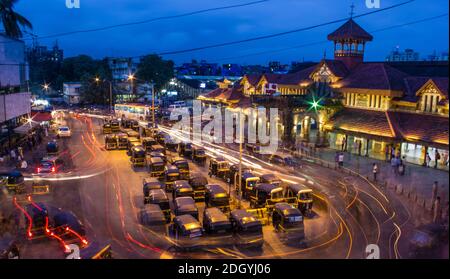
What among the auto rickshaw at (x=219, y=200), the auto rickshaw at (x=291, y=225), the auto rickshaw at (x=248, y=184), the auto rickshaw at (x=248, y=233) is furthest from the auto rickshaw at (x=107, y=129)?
the auto rickshaw at (x=248, y=233)

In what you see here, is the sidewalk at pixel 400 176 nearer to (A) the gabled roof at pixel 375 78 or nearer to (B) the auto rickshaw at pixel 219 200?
(A) the gabled roof at pixel 375 78

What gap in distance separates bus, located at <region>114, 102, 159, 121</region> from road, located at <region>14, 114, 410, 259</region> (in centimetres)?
3546

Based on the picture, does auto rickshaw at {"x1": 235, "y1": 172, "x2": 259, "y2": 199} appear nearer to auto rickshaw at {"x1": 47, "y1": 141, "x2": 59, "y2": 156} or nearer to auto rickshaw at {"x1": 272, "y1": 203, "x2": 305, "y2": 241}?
auto rickshaw at {"x1": 272, "y1": 203, "x2": 305, "y2": 241}

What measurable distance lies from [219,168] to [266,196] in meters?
7.93

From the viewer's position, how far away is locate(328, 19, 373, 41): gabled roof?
48.3 metres

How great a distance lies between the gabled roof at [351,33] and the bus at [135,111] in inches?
1401

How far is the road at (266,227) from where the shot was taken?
16141mm

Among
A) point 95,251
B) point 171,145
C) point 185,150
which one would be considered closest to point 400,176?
point 185,150
